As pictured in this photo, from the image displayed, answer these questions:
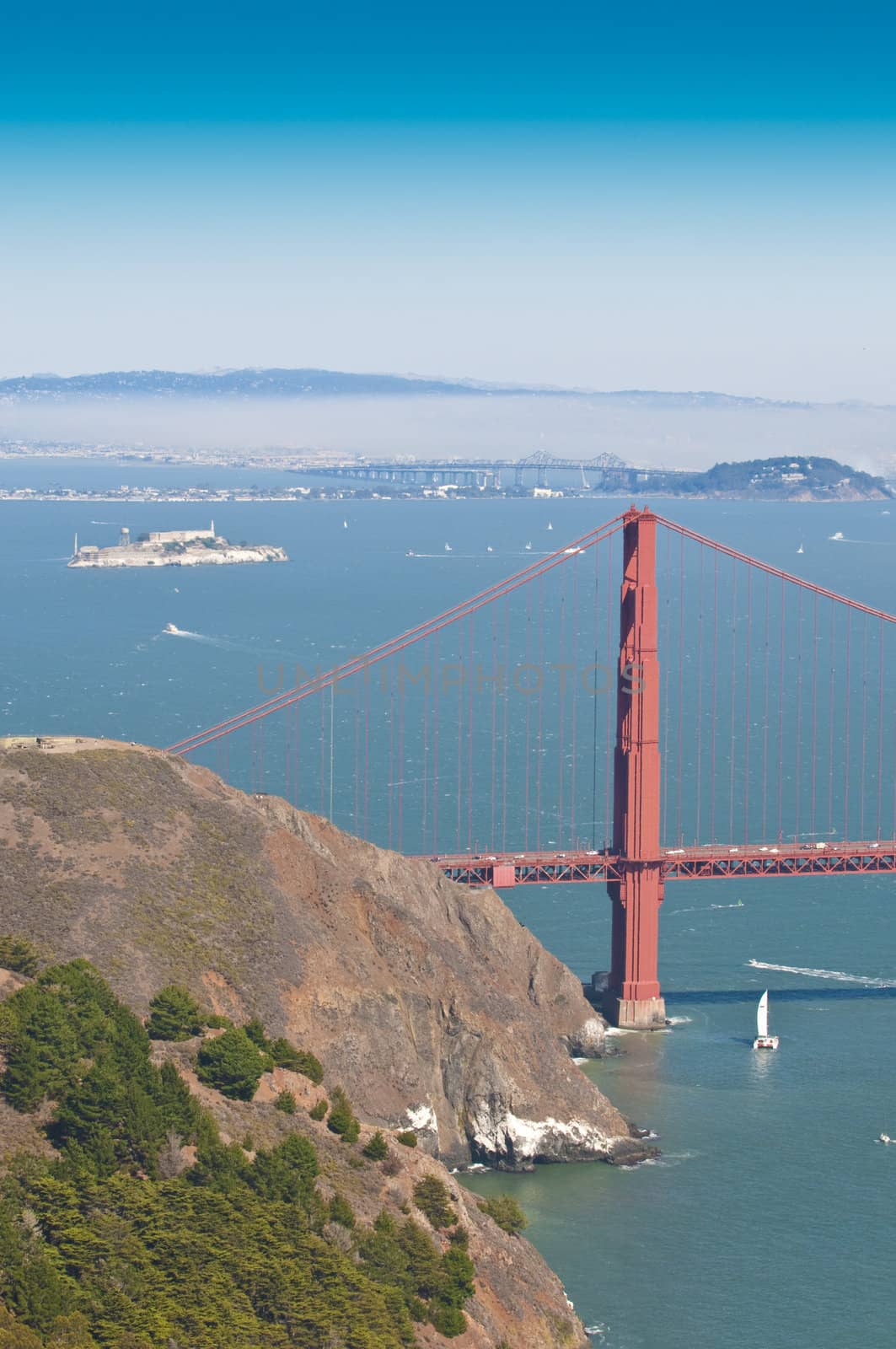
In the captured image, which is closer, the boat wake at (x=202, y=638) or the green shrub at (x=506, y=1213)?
the green shrub at (x=506, y=1213)

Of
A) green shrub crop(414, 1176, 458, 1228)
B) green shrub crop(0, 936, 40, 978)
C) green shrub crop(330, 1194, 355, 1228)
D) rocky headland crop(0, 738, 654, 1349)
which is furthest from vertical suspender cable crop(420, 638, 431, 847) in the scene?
green shrub crop(330, 1194, 355, 1228)

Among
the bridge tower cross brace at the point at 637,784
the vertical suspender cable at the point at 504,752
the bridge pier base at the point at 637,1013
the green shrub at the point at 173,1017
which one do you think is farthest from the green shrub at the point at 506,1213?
the vertical suspender cable at the point at 504,752

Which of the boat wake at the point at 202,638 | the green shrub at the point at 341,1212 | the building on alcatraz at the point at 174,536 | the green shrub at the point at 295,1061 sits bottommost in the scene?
the green shrub at the point at 341,1212

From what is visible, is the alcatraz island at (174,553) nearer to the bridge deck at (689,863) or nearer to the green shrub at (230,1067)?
the bridge deck at (689,863)

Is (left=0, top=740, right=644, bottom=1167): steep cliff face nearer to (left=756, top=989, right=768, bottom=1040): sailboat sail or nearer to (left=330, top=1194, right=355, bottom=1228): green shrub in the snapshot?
(left=756, top=989, right=768, bottom=1040): sailboat sail

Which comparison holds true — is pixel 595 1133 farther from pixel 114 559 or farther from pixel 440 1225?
pixel 114 559

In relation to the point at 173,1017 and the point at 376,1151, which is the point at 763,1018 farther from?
the point at 173,1017
